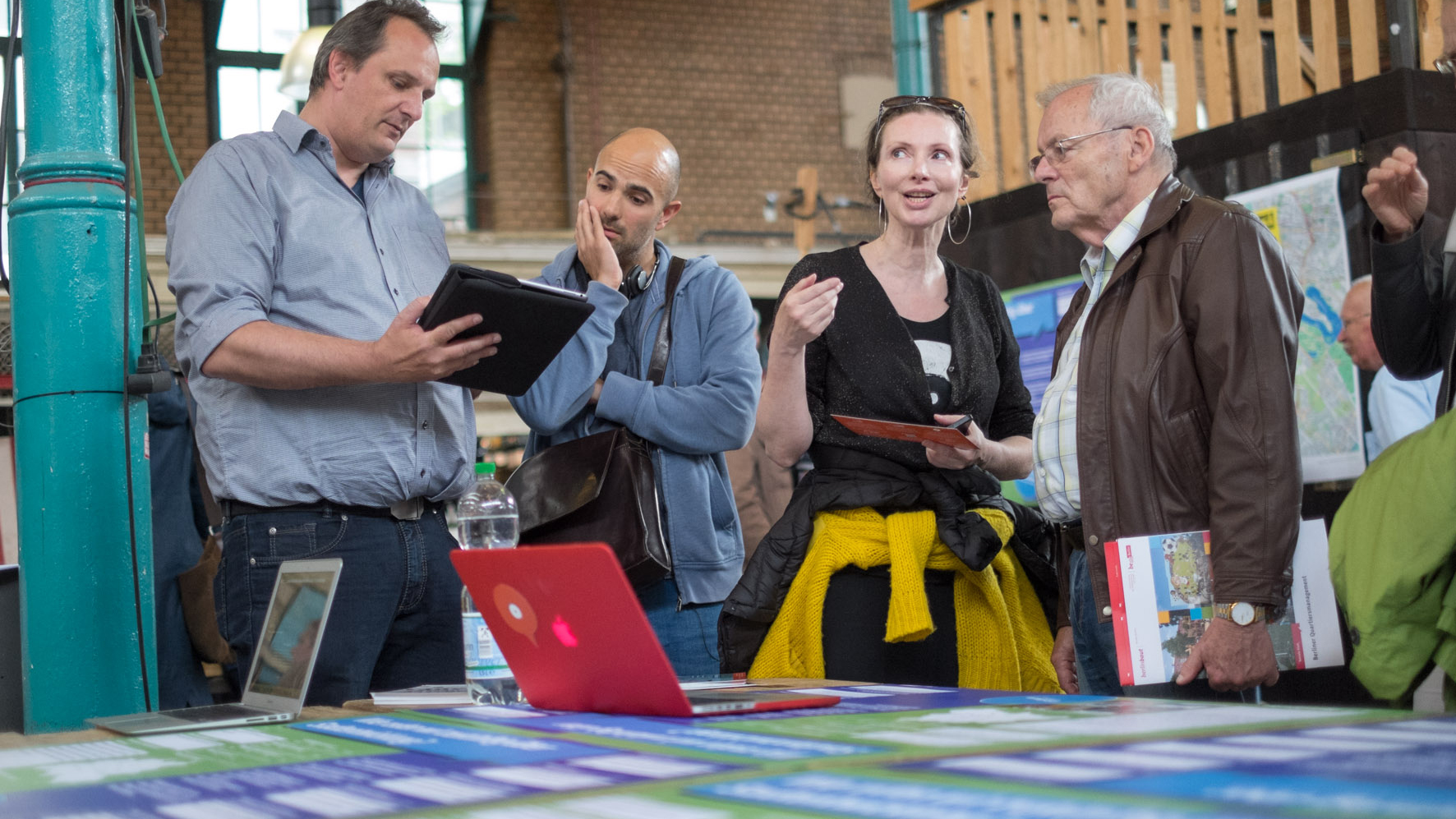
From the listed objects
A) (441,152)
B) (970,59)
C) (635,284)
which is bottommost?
(635,284)

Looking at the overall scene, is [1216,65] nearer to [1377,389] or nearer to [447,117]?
[1377,389]

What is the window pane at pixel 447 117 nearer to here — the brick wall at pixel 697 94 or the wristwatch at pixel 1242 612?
the brick wall at pixel 697 94

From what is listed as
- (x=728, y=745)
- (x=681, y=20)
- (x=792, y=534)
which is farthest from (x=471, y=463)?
(x=681, y=20)

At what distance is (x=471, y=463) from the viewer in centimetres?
219

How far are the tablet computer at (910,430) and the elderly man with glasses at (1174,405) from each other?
143mm

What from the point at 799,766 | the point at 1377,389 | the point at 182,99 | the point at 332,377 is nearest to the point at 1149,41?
the point at 1377,389

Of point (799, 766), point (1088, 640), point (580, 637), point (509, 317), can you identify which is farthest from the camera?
point (1088, 640)

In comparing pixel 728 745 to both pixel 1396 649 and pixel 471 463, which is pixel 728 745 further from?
pixel 471 463

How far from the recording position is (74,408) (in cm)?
210

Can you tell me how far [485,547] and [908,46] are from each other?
7.78 m

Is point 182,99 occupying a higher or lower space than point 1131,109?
higher

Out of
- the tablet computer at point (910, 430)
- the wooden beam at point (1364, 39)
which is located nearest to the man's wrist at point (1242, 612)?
the tablet computer at point (910, 430)

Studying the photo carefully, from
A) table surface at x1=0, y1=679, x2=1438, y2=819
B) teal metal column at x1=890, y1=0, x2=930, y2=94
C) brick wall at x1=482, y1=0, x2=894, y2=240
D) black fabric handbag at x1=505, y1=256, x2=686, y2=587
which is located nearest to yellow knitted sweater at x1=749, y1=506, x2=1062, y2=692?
black fabric handbag at x1=505, y1=256, x2=686, y2=587

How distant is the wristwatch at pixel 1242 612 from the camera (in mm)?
1795
